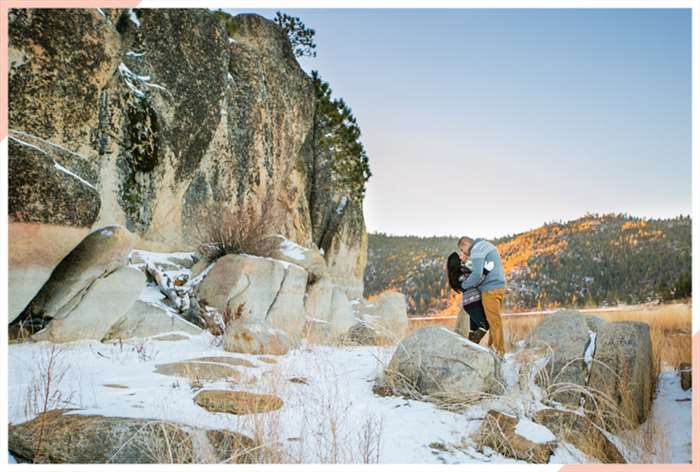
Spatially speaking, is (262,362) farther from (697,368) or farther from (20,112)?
(20,112)

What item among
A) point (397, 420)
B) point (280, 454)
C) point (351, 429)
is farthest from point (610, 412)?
point (280, 454)

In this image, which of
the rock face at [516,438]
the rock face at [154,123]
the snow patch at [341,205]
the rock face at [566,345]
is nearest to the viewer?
the rock face at [516,438]

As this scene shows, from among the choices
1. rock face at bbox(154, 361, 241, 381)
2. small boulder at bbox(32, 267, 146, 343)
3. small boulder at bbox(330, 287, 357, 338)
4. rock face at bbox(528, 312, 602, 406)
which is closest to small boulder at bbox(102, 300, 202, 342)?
small boulder at bbox(32, 267, 146, 343)

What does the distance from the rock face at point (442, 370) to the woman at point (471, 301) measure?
1.62 meters

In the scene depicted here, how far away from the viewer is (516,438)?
13.2 feet

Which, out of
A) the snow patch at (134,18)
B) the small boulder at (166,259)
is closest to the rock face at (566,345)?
the small boulder at (166,259)

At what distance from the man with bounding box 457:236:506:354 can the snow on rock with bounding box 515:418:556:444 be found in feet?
8.20

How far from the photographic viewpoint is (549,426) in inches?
180

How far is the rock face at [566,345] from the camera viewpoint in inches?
215

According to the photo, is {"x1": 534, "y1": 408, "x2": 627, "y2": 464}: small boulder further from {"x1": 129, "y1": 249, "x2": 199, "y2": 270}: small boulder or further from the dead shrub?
{"x1": 129, "y1": 249, "x2": 199, "y2": 270}: small boulder

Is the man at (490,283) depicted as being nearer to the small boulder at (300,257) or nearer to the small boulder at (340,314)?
the small boulder at (300,257)

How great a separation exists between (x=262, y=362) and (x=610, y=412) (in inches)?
138

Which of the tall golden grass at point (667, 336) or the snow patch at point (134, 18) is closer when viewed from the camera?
the tall golden grass at point (667, 336)

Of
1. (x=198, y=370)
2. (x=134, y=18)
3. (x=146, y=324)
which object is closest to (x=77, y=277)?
(x=146, y=324)
